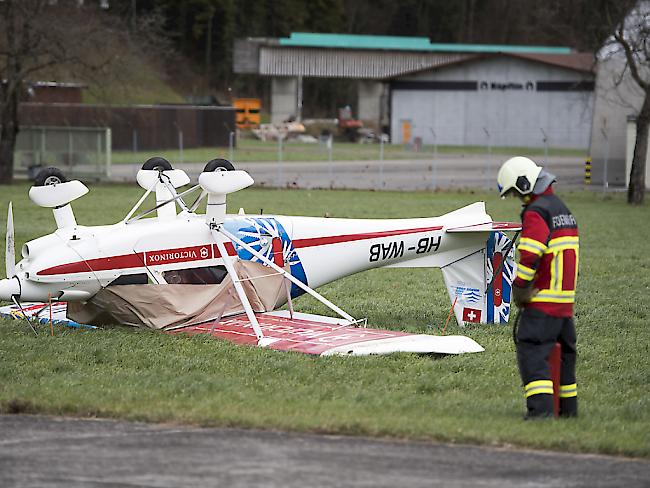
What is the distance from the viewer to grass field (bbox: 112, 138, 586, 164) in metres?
54.8

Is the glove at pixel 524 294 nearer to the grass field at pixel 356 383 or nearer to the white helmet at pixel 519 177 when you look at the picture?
the white helmet at pixel 519 177

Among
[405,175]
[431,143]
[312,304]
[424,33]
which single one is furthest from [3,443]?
[424,33]

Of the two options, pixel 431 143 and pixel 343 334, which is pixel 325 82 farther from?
pixel 343 334

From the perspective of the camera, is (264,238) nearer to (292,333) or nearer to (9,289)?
(292,333)

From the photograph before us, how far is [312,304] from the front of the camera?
596 inches

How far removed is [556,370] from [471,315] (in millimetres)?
4635

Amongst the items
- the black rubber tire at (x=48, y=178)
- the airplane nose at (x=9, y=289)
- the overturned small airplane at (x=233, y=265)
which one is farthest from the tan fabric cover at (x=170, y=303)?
the black rubber tire at (x=48, y=178)

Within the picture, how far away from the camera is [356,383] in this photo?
9805mm

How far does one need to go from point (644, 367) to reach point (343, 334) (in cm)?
322

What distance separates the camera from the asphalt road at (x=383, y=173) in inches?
1642

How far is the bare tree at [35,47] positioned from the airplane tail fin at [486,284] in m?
24.8

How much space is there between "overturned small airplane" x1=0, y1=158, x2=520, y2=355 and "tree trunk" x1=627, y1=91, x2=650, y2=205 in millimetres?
21592

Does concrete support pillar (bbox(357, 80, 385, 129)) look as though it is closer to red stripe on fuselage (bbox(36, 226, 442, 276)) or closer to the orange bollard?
red stripe on fuselage (bbox(36, 226, 442, 276))

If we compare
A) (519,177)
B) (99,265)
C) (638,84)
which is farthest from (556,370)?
(638,84)
